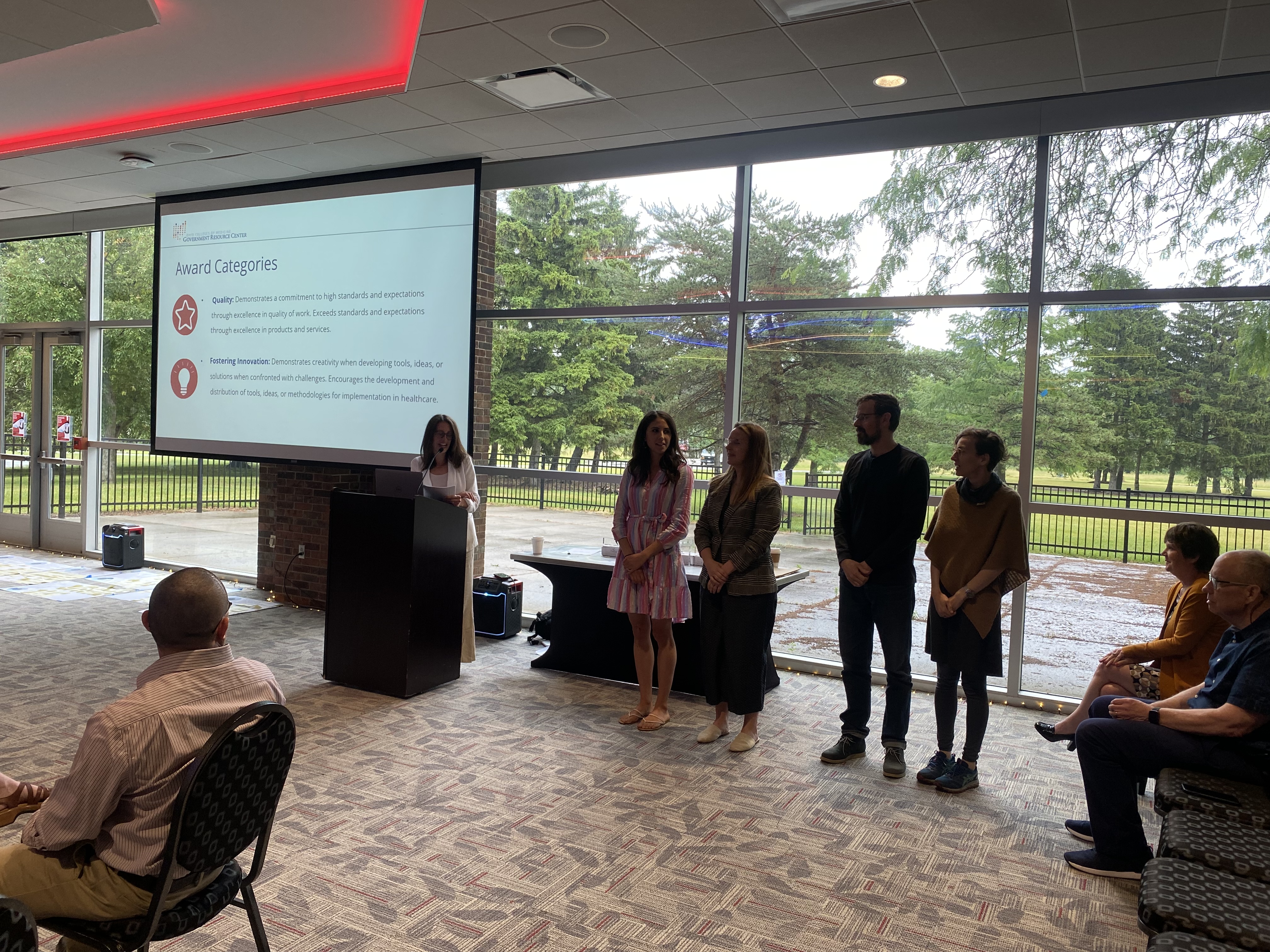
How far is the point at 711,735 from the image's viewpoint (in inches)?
164

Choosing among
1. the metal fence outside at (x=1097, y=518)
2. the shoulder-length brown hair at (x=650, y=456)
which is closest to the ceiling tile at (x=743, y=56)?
the shoulder-length brown hair at (x=650, y=456)

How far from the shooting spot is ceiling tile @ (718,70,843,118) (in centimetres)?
458

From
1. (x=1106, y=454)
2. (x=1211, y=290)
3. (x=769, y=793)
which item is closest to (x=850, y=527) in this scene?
(x=769, y=793)

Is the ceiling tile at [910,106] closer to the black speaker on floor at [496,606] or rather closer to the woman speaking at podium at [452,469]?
the woman speaking at podium at [452,469]

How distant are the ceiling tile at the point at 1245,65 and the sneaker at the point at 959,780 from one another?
3417 millimetres

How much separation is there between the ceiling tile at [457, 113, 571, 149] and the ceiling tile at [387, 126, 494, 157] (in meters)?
0.07

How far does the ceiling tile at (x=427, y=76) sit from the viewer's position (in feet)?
15.0

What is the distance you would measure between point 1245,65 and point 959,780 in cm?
354

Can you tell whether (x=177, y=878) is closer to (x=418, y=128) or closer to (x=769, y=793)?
(x=769, y=793)

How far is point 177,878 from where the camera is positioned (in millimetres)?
1813

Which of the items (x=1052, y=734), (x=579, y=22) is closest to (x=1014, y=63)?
(x=579, y=22)

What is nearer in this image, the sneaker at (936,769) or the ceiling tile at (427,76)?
the sneaker at (936,769)

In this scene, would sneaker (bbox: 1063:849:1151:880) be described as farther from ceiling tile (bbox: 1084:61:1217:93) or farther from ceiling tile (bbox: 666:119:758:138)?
ceiling tile (bbox: 666:119:758:138)

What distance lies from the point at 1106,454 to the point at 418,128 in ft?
14.7
